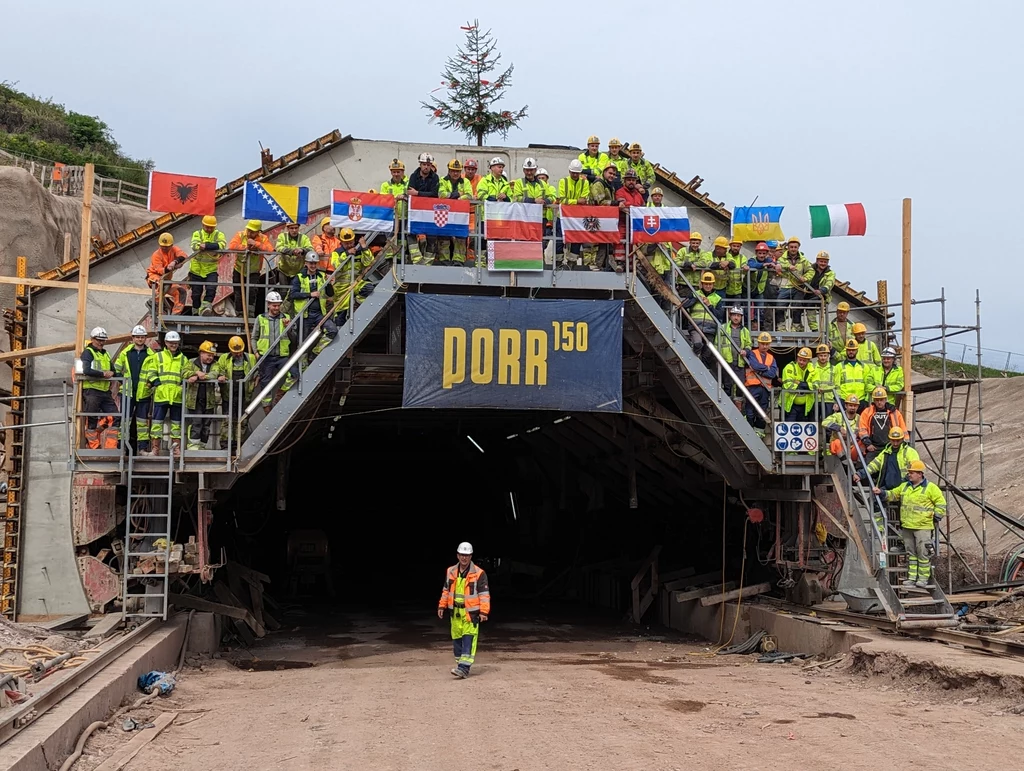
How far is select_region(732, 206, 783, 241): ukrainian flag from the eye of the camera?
1812 centimetres

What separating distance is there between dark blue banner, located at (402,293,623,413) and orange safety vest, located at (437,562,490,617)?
130 inches

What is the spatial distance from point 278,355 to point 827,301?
29.3 ft

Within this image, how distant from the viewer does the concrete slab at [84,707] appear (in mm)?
7441

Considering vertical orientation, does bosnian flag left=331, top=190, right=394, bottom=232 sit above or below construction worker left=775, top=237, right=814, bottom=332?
above

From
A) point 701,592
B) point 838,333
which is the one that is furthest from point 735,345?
point 701,592

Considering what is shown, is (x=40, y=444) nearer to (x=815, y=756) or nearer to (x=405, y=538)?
(x=815, y=756)

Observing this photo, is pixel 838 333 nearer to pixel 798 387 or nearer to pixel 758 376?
pixel 798 387

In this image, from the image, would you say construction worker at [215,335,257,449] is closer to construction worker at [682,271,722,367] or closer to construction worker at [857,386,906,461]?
construction worker at [682,271,722,367]

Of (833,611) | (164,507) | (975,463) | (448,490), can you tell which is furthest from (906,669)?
(448,490)

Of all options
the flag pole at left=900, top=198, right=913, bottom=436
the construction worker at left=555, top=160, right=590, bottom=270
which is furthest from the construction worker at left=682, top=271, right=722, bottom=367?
the flag pole at left=900, top=198, right=913, bottom=436

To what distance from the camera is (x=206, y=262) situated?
1596 centimetres

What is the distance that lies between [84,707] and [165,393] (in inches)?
241

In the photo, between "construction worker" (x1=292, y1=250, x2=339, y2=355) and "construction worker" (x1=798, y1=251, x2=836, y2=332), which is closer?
"construction worker" (x1=292, y1=250, x2=339, y2=355)

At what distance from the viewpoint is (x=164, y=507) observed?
1516 cm
